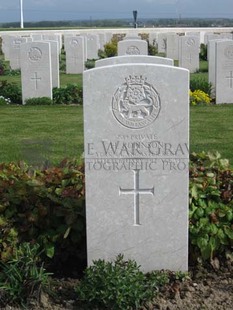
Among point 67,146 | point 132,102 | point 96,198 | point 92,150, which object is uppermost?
point 132,102

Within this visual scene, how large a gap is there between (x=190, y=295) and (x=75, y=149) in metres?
5.02

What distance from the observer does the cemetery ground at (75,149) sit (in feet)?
14.3

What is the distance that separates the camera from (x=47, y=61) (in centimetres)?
1370

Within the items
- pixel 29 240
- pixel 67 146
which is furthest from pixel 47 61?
pixel 29 240

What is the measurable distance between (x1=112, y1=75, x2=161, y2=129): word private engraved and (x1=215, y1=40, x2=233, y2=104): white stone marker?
9.47 m

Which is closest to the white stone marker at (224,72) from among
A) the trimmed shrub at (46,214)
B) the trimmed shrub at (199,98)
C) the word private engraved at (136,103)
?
the trimmed shrub at (199,98)

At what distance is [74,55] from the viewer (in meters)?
22.4

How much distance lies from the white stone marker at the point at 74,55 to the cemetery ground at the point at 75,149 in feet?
7.49

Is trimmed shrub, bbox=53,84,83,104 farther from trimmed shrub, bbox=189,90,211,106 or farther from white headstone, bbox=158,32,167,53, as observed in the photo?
white headstone, bbox=158,32,167,53

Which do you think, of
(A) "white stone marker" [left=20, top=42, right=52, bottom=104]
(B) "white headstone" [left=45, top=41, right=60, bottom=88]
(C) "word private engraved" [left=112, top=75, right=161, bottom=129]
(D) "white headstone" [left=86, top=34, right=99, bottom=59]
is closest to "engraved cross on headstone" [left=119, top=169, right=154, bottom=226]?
(C) "word private engraved" [left=112, top=75, right=161, bottom=129]

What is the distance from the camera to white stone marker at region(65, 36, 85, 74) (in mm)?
22328

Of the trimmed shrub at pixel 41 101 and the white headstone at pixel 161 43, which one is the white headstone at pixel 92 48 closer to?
the white headstone at pixel 161 43

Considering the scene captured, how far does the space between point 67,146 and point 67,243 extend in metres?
4.63

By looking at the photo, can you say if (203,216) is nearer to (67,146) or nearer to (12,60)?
(67,146)
